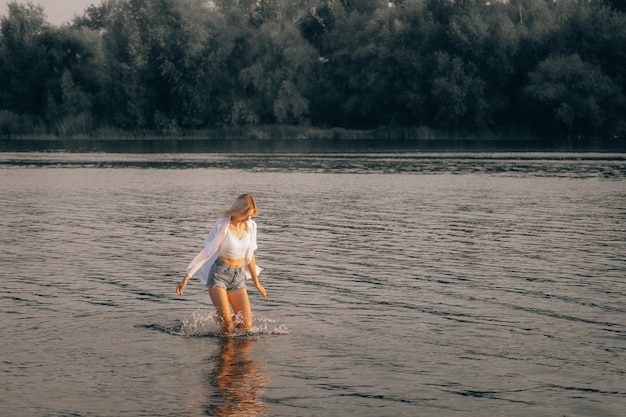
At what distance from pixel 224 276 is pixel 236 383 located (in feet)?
7.39

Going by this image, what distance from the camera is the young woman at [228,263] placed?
11.2m

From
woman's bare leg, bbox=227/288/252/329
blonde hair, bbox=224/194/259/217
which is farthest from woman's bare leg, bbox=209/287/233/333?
blonde hair, bbox=224/194/259/217

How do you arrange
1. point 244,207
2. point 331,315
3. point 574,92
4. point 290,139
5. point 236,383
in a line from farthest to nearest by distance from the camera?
point 290,139, point 574,92, point 331,315, point 244,207, point 236,383

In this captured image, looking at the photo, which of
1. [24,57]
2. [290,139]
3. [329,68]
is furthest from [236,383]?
[24,57]

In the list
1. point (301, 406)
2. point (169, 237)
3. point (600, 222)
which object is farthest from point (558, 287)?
point (600, 222)

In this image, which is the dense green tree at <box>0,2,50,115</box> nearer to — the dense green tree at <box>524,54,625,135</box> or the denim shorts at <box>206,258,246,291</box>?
the dense green tree at <box>524,54,625,135</box>

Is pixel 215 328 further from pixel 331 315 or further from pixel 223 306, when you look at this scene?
pixel 331 315

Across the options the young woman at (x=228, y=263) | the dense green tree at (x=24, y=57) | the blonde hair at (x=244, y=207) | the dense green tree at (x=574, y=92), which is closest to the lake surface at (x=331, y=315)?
the young woman at (x=228, y=263)

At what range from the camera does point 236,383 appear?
9.30 metres

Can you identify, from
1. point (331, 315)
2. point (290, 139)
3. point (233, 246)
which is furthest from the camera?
point (290, 139)

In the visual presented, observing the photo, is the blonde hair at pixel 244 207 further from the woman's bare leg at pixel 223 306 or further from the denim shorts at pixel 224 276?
the woman's bare leg at pixel 223 306

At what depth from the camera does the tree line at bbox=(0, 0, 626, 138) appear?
89875 mm

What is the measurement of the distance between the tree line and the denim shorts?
77.2m

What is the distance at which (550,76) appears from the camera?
8688 centimetres
